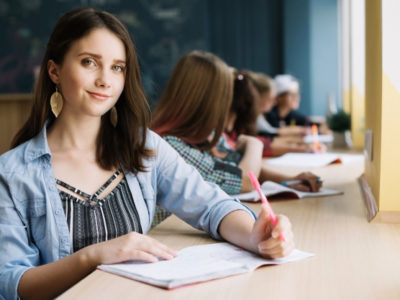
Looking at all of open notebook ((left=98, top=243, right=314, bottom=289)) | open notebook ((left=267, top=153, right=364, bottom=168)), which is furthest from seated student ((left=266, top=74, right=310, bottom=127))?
open notebook ((left=98, top=243, right=314, bottom=289))

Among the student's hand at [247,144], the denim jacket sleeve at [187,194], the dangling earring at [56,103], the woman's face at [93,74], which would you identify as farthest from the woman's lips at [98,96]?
the student's hand at [247,144]

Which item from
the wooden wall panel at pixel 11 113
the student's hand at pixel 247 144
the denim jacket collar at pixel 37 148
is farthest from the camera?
the wooden wall panel at pixel 11 113

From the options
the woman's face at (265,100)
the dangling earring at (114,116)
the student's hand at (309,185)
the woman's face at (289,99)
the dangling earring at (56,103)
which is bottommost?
the woman's face at (289,99)

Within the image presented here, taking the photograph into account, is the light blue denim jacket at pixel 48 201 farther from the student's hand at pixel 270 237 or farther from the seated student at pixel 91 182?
the student's hand at pixel 270 237

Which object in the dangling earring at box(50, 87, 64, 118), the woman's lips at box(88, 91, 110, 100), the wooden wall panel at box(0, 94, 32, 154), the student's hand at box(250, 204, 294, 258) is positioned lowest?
the wooden wall panel at box(0, 94, 32, 154)

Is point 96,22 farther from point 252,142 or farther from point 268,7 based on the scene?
point 268,7

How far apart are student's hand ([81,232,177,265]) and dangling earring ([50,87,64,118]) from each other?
1.20ft

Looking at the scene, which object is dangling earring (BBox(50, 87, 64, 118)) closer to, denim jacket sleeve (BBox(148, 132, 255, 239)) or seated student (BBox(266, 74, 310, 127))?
denim jacket sleeve (BBox(148, 132, 255, 239))

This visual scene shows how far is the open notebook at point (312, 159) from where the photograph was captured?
2.69m

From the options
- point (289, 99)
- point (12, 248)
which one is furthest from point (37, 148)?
point (289, 99)

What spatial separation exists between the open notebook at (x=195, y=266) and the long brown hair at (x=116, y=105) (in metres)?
0.29

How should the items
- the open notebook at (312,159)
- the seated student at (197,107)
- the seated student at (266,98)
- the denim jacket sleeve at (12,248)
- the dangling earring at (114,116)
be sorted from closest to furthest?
the denim jacket sleeve at (12,248) → the dangling earring at (114,116) → the seated student at (197,107) → the open notebook at (312,159) → the seated student at (266,98)

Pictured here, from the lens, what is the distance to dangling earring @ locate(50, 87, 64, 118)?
1.33 m

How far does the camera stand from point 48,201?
1.21 meters
